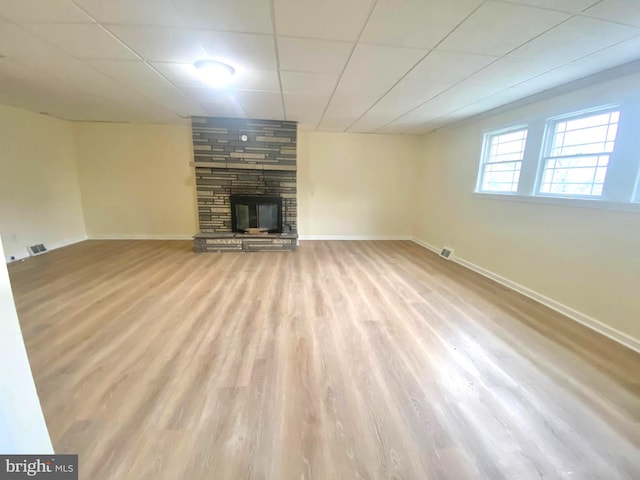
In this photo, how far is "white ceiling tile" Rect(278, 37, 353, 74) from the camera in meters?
2.07

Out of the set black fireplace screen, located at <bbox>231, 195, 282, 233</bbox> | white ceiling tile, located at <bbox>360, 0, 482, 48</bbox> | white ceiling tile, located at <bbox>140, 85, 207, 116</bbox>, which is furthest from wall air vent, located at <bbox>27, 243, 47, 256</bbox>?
white ceiling tile, located at <bbox>360, 0, 482, 48</bbox>

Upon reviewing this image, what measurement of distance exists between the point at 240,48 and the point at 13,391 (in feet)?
8.08

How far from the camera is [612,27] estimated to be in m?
1.75

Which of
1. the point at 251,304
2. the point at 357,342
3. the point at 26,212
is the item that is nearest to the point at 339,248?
the point at 251,304

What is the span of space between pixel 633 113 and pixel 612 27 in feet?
3.28

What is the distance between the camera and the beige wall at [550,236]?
2354 millimetres

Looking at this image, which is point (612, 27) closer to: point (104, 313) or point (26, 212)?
point (104, 313)

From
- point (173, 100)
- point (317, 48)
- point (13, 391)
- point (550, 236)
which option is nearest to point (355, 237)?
point (550, 236)

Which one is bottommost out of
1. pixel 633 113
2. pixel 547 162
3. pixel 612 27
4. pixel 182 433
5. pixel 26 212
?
pixel 182 433

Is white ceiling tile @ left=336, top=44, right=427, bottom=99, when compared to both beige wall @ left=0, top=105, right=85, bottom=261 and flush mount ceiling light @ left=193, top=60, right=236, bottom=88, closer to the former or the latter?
flush mount ceiling light @ left=193, top=60, right=236, bottom=88

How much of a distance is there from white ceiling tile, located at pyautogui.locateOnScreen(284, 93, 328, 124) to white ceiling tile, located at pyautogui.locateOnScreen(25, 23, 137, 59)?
1.73 meters

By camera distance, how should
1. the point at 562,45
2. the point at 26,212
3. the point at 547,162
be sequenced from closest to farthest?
the point at 562,45, the point at 547,162, the point at 26,212

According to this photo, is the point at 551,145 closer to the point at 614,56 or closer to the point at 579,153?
the point at 579,153

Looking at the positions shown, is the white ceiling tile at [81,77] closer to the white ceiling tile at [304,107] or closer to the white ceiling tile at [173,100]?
the white ceiling tile at [173,100]
